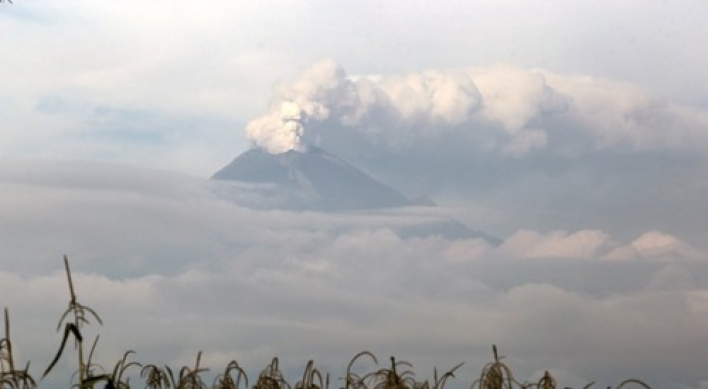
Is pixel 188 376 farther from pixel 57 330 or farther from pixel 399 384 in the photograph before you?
pixel 57 330

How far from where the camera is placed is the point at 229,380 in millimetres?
6812

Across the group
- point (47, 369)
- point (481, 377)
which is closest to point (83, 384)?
point (47, 369)

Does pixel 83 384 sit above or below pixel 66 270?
below

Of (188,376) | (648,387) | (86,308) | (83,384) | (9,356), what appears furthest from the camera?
(188,376)

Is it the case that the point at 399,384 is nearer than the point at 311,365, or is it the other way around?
the point at 311,365

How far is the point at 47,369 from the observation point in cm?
430

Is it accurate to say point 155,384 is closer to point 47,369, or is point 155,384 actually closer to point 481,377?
point 481,377

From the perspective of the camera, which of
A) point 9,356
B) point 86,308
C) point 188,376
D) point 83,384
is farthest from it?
point 188,376

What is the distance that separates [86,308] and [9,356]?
1604 millimetres

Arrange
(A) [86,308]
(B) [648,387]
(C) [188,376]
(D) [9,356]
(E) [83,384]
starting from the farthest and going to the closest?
1. (C) [188,376]
2. (D) [9,356]
3. (B) [648,387]
4. (A) [86,308]
5. (E) [83,384]

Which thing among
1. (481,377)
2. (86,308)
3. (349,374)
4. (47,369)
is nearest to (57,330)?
(86,308)

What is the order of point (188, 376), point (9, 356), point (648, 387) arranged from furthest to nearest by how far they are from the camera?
1. point (188, 376)
2. point (9, 356)
3. point (648, 387)

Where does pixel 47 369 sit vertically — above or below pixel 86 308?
below

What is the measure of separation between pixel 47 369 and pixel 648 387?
121 inches
